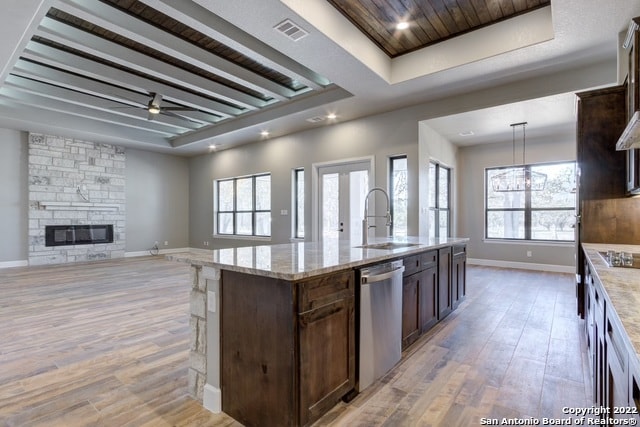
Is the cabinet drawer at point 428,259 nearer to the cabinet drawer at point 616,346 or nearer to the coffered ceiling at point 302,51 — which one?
the cabinet drawer at point 616,346

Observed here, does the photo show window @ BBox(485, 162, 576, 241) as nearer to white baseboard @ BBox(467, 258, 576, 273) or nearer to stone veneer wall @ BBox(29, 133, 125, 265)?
white baseboard @ BBox(467, 258, 576, 273)

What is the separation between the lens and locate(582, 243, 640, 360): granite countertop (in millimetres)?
855

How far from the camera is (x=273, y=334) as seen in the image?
1712 millimetres

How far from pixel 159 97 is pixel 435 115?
4301 mm

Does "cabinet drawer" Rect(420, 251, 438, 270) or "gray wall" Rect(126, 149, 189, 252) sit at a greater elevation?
"gray wall" Rect(126, 149, 189, 252)

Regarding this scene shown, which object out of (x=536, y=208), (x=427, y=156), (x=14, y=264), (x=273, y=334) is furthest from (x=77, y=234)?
(x=536, y=208)

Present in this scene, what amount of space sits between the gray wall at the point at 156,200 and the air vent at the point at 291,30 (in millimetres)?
7254

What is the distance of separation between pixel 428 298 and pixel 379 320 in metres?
1.08

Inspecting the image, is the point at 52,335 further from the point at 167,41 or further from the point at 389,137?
the point at 389,137

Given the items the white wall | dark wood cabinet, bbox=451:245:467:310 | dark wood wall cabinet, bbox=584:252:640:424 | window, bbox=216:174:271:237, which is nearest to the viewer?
dark wood wall cabinet, bbox=584:252:640:424

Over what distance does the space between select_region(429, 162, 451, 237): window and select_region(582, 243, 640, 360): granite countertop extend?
4461 millimetres

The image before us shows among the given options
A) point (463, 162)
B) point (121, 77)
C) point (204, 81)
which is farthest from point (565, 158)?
point (121, 77)

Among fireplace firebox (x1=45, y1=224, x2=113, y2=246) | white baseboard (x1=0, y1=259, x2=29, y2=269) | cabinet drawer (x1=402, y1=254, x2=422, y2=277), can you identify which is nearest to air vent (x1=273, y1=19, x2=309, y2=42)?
cabinet drawer (x1=402, y1=254, x2=422, y2=277)

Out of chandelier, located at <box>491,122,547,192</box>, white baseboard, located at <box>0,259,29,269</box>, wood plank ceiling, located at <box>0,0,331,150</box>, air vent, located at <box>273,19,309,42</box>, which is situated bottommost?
white baseboard, located at <box>0,259,29,269</box>
